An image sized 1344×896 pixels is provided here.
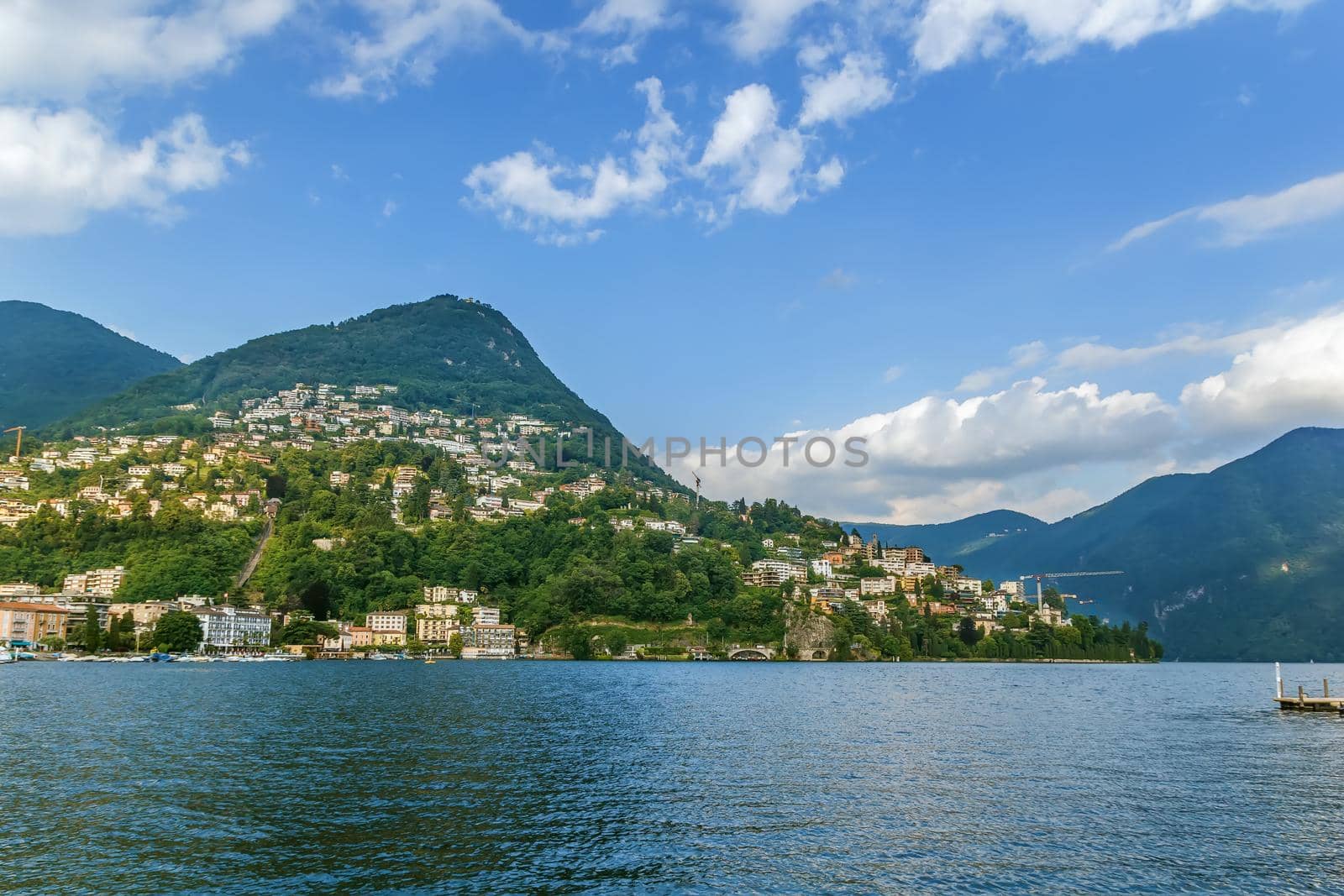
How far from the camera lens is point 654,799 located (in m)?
33.3

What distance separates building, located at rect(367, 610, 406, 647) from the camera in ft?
583

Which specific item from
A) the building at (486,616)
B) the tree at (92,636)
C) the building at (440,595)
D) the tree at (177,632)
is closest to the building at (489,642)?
the building at (486,616)

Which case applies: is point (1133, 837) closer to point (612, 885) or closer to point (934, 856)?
point (934, 856)

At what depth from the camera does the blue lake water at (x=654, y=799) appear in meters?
23.8

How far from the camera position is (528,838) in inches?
1077

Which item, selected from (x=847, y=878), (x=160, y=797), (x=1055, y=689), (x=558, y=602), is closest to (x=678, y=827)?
(x=847, y=878)

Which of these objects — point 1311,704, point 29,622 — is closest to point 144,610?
point 29,622

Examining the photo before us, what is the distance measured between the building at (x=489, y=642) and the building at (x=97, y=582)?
6771 centimetres

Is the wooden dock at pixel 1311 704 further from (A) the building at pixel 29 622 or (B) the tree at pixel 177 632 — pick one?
(A) the building at pixel 29 622

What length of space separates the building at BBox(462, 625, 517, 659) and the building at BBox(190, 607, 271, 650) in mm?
35972

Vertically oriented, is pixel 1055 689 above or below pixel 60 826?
below

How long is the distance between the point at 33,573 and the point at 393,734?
575 ft

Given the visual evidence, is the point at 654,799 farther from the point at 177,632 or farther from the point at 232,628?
the point at 232,628

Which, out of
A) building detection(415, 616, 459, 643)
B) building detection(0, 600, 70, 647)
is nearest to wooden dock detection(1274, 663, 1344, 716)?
building detection(415, 616, 459, 643)
